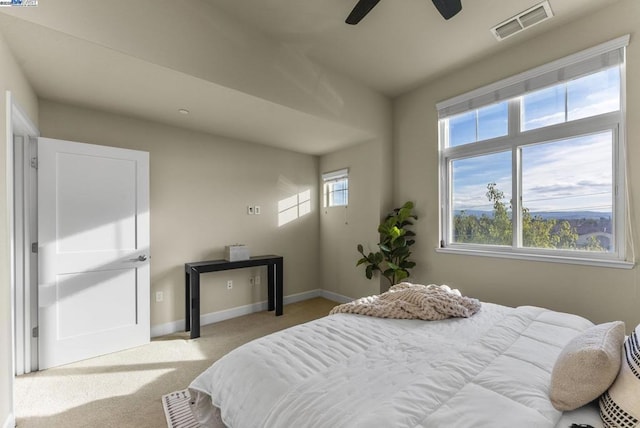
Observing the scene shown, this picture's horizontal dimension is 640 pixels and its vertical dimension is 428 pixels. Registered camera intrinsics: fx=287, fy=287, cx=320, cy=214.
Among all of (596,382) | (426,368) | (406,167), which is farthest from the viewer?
(406,167)

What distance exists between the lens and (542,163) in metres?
2.68

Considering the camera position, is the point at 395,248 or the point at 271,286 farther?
the point at 271,286

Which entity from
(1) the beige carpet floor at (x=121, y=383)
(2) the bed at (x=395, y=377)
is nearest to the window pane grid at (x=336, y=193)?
(1) the beige carpet floor at (x=121, y=383)

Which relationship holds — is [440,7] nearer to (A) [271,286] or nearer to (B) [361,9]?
(B) [361,9]

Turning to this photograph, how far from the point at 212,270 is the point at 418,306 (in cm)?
227

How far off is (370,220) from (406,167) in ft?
2.75

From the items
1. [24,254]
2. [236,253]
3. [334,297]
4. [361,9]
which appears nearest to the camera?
[361,9]

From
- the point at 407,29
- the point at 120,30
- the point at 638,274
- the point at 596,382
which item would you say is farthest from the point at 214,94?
the point at 638,274

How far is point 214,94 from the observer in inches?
98.9

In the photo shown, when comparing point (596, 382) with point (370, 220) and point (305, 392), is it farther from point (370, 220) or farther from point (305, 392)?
point (370, 220)

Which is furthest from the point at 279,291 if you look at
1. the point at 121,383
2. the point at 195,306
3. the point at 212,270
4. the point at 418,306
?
the point at 418,306

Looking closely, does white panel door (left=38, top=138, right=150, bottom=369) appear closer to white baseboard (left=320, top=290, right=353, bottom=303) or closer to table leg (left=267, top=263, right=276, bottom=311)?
table leg (left=267, top=263, right=276, bottom=311)

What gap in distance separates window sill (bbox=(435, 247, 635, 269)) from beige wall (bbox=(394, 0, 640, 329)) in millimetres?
47

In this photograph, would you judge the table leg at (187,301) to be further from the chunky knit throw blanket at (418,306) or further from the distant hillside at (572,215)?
the distant hillside at (572,215)
